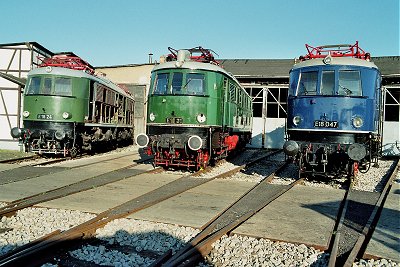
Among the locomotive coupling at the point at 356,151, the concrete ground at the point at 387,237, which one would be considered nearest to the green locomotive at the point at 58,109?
the locomotive coupling at the point at 356,151

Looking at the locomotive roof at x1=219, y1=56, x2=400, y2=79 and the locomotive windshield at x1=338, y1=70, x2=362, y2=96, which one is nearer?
the locomotive windshield at x1=338, y1=70, x2=362, y2=96

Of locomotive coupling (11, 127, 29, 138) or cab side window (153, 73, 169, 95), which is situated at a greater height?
cab side window (153, 73, 169, 95)

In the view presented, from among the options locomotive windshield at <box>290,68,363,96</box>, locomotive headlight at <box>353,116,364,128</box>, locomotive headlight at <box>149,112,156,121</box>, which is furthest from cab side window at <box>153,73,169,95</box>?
locomotive headlight at <box>353,116,364,128</box>

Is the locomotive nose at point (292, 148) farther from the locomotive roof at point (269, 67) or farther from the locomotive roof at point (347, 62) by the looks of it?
the locomotive roof at point (269, 67)

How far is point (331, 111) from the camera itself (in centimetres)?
905

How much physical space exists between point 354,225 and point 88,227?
378 centimetres

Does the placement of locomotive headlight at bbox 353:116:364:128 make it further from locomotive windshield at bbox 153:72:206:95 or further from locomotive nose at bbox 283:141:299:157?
locomotive windshield at bbox 153:72:206:95

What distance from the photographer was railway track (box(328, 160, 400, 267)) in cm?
418

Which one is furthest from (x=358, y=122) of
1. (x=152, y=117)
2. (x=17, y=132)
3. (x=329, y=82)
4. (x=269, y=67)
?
(x=269, y=67)

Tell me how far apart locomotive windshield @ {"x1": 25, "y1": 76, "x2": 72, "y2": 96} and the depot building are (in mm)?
2157

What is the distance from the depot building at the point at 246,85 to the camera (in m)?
19.7

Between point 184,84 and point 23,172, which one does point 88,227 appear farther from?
point 184,84

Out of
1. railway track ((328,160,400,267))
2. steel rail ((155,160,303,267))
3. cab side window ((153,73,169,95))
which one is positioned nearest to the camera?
steel rail ((155,160,303,267))

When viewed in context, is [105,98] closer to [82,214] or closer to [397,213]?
[82,214]
